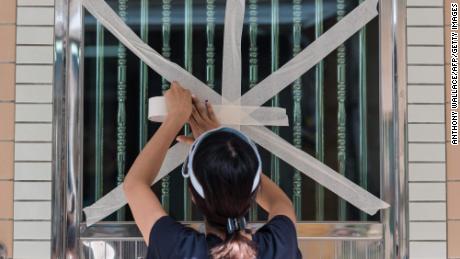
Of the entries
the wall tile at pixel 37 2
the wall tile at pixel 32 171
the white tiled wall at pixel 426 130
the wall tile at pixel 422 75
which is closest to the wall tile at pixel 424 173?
the white tiled wall at pixel 426 130

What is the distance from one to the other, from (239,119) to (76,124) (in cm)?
54

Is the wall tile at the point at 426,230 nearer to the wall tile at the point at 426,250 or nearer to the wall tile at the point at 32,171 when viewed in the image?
the wall tile at the point at 426,250

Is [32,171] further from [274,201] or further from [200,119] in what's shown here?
[274,201]

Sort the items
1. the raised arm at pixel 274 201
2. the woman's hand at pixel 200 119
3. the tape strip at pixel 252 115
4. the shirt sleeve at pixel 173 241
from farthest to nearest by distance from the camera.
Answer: the tape strip at pixel 252 115 < the woman's hand at pixel 200 119 < the raised arm at pixel 274 201 < the shirt sleeve at pixel 173 241

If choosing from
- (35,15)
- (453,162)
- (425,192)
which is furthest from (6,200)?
(453,162)

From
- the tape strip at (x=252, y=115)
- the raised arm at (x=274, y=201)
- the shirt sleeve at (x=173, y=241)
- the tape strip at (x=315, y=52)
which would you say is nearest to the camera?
the shirt sleeve at (x=173, y=241)

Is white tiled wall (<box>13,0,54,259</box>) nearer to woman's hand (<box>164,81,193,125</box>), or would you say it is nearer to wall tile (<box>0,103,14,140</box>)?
wall tile (<box>0,103,14,140</box>)

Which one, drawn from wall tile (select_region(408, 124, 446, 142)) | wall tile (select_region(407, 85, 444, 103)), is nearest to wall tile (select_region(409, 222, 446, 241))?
wall tile (select_region(408, 124, 446, 142))

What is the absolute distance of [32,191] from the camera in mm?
1890

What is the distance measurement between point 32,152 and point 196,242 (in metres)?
0.97

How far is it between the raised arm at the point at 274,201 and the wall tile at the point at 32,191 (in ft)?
2.64

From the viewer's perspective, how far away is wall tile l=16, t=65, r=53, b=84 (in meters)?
1.90

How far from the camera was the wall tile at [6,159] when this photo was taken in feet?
6.21

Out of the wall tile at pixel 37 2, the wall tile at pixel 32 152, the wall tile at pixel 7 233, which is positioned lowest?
the wall tile at pixel 7 233
